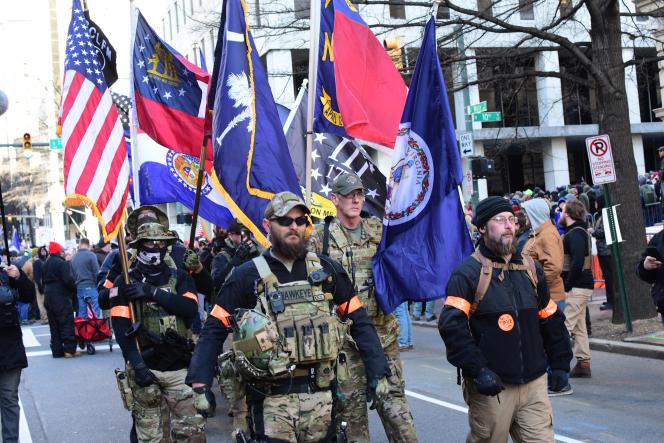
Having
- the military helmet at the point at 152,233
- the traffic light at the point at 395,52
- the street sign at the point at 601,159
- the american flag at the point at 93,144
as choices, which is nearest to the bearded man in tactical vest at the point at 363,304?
the military helmet at the point at 152,233

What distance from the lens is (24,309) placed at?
79.3ft

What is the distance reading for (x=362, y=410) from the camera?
19.8 feet

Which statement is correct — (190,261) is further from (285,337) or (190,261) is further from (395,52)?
(395,52)

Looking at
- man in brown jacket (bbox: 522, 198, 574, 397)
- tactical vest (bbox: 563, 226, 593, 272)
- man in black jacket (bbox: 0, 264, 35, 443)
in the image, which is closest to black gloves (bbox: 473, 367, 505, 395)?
man in black jacket (bbox: 0, 264, 35, 443)

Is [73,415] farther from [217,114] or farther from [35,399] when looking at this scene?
[217,114]

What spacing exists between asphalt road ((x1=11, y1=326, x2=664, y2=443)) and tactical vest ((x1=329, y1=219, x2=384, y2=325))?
173 cm

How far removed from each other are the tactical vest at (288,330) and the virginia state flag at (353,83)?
10.4ft

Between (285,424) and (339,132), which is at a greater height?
(339,132)

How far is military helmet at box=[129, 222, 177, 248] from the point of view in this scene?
251 inches

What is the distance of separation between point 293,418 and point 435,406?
171 inches

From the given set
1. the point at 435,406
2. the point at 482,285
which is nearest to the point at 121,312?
the point at 482,285

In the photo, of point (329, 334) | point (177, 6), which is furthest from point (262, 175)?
point (177, 6)

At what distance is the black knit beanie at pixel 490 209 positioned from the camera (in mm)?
5094

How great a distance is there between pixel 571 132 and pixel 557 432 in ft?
115
